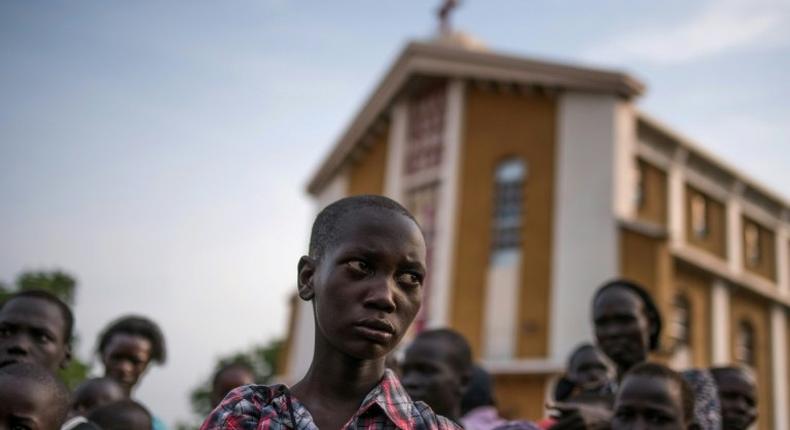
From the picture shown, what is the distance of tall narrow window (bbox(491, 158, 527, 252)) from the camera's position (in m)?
18.8

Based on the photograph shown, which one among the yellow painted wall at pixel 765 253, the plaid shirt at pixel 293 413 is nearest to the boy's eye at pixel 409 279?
the plaid shirt at pixel 293 413

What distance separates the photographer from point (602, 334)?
14.0 ft

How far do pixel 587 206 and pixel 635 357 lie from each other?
45.7ft

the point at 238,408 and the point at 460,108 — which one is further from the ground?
the point at 460,108

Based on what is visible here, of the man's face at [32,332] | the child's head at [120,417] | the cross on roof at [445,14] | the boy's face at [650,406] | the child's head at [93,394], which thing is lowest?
the child's head at [120,417]

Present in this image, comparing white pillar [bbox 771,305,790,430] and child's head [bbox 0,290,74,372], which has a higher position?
white pillar [bbox 771,305,790,430]

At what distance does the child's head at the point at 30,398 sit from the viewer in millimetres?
3051

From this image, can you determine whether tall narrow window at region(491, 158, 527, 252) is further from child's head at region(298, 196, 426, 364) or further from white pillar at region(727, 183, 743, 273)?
child's head at region(298, 196, 426, 364)

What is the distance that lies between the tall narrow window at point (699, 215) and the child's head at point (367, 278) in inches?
785

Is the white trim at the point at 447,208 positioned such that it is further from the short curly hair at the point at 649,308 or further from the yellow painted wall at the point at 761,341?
the short curly hair at the point at 649,308

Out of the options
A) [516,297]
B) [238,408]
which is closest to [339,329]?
[238,408]

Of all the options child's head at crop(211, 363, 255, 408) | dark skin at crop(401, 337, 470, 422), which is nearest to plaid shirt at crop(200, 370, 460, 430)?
dark skin at crop(401, 337, 470, 422)

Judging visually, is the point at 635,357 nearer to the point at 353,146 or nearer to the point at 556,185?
the point at 556,185

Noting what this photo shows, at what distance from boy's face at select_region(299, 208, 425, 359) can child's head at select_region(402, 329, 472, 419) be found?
1964 mm
